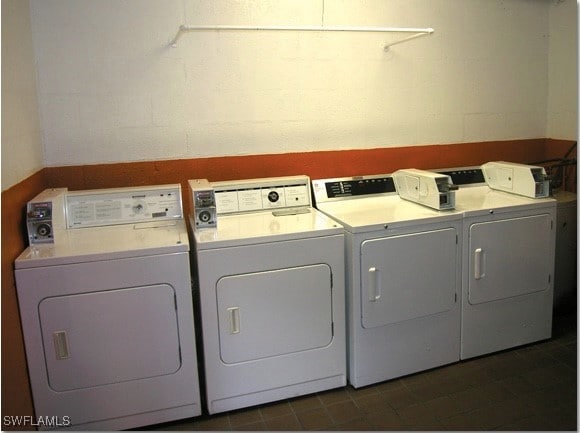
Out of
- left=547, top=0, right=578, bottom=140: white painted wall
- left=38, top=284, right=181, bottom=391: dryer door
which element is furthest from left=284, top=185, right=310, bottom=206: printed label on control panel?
left=547, top=0, right=578, bottom=140: white painted wall

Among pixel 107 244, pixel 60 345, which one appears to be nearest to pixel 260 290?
pixel 107 244

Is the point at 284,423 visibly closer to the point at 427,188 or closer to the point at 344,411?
the point at 344,411

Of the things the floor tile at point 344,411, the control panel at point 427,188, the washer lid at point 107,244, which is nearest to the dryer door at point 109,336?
the washer lid at point 107,244

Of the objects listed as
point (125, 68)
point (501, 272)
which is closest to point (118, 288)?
point (125, 68)

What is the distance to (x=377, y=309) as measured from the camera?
271 cm

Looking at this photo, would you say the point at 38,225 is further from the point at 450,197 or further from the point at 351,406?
the point at 450,197

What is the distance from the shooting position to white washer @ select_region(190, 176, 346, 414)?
2.47 metres

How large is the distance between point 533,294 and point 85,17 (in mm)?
3144

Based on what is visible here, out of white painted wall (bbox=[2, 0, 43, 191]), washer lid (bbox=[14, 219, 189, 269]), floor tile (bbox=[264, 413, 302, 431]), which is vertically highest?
white painted wall (bbox=[2, 0, 43, 191])

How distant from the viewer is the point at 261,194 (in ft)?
9.98

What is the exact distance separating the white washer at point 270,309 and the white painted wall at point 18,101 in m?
0.90

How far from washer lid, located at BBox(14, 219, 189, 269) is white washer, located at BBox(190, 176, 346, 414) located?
0.15m

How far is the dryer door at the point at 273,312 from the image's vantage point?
2.49 meters

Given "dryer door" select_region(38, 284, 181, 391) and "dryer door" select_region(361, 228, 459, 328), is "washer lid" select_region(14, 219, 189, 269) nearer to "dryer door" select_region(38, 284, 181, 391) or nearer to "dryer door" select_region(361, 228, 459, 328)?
"dryer door" select_region(38, 284, 181, 391)
